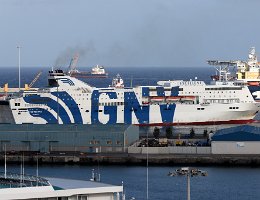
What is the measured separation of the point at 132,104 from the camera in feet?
201

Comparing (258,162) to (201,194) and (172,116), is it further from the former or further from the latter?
(172,116)

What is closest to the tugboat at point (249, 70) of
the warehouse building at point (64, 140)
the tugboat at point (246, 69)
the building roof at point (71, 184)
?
the tugboat at point (246, 69)

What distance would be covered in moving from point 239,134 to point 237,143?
551mm

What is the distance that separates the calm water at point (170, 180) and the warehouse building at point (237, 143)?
2732 millimetres

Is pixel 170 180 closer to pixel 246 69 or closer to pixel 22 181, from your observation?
pixel 22 181

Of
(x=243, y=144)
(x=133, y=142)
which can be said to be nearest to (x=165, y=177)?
(x=243, y=144)

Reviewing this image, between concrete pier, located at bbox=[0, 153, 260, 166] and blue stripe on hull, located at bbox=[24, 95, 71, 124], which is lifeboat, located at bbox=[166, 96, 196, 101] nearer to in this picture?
blue stripe on hull, located at bbox=[24, 95, 71, 124]

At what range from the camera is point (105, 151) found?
46.1 meters

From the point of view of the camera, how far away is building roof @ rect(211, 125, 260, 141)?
43.6m

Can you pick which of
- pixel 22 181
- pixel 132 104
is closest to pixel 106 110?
pixel 132 104

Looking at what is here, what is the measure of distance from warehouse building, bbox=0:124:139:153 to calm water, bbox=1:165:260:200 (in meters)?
3.36

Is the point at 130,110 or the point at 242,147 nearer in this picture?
the point at 242,147

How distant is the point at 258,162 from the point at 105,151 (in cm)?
749

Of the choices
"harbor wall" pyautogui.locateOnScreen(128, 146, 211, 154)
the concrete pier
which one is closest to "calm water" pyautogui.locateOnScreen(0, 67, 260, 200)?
the concrete pier
